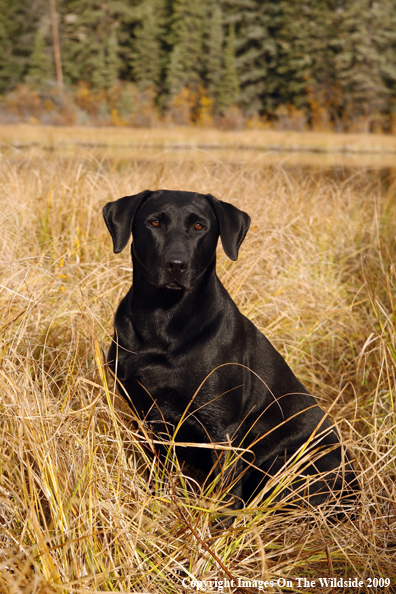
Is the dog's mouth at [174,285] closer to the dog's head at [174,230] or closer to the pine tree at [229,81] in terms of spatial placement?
the dog's head at [174,230]

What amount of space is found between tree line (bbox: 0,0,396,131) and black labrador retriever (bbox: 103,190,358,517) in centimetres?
2697

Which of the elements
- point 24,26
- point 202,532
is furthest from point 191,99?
point 202,532

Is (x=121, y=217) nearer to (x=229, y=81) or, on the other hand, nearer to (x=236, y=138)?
(x=236, y=138)

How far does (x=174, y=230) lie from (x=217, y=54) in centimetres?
3615

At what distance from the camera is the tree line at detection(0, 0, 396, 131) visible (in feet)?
99.8

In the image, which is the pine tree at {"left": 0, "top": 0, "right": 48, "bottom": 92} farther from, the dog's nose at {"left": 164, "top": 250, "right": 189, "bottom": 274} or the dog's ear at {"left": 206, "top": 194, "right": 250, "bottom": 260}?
the dog's nose at {"left": 164, "top": 250, "right": 189, "bottom": 274}

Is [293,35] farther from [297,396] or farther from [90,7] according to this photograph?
[297,396]

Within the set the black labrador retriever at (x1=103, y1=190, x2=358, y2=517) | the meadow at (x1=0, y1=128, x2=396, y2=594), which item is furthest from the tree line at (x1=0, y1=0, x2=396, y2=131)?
the black labrador retriever at (x1=103, y1=190, x2=358, y2=517)

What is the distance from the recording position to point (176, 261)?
174cm

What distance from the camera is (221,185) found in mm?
4492

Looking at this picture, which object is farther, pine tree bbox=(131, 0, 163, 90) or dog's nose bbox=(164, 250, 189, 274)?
pine tree bbox=(131, 0, 163, 90)

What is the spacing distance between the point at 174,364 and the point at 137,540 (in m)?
0.59

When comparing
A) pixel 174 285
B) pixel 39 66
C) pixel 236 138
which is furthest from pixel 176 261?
pixel 39 66

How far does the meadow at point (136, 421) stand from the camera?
4.81 ft
